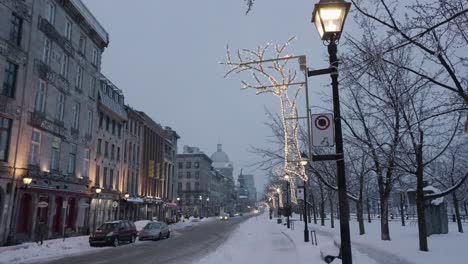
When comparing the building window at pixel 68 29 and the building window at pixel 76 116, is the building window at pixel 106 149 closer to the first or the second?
the building window at pixel 76 116

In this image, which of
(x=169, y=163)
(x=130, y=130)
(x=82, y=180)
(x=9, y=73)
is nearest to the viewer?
(x=9, y=73)

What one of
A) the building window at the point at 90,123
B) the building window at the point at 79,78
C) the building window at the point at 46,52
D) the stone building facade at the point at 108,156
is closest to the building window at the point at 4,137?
the building window at the point at 46,52

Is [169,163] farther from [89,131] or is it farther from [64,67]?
[64,67]

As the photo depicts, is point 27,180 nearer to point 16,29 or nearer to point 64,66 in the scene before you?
point 16,29

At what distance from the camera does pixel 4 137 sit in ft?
86.7

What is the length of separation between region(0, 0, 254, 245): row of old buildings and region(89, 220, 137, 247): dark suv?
3864 millimetres

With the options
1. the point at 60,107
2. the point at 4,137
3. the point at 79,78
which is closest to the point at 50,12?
the point at 79,78

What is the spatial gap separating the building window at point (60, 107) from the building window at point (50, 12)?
19.5ft

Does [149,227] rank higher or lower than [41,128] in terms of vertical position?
lower

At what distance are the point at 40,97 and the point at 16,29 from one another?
543 cm

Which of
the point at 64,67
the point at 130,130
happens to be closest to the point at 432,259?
the point at 64,67

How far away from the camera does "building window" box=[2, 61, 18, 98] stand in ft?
87.1

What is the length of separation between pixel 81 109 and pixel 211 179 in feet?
342

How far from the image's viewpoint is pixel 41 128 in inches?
1211
